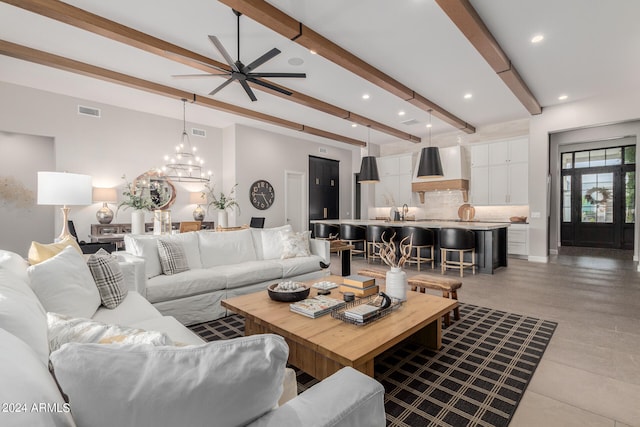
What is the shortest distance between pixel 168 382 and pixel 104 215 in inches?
249

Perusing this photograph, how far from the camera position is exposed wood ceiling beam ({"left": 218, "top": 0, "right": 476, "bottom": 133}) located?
296 cm

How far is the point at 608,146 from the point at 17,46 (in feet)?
38.1

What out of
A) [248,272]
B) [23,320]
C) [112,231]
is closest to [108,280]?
[23,320]

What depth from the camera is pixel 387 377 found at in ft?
6.80

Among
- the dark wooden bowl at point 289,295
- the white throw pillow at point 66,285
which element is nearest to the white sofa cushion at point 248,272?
the dark wooden bowl at point 289,295

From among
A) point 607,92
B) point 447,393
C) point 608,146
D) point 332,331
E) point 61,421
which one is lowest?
point 447,393

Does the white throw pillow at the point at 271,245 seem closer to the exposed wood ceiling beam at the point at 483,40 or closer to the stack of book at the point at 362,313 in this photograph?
the stack of book at the point at 362,313

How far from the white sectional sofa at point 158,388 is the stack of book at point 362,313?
108 centimetres

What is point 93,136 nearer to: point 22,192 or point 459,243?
point 22,192

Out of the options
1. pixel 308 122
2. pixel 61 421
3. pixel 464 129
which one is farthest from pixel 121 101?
Result: pixel 464 129

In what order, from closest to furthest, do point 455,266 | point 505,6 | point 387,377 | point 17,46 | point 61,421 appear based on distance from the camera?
point 61,421, point 387,377, point 505,6, point 17,46, point 455,266

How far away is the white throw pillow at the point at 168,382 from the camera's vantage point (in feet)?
2.06

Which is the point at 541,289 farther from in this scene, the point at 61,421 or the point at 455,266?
the point at 61,421

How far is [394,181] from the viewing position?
9.17m
